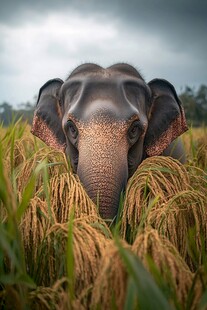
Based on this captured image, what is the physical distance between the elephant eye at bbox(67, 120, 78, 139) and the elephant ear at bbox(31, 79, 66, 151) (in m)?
0.47

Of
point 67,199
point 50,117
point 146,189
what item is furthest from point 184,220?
point 50,117

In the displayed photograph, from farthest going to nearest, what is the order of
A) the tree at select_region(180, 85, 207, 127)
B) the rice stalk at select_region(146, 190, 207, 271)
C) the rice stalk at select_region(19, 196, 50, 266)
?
the tree at select_region(180, 85, 207, 127) → the rice stalk at select_region(146, 190, 207, 271) → the rice stalk at select_region(19, 196, 50, 266)

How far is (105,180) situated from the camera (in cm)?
206

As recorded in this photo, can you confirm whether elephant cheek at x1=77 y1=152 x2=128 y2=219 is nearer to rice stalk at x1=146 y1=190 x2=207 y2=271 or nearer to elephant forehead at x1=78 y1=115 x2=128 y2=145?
elephant forehead at x1=78 y1=115 x2=128 y2=145

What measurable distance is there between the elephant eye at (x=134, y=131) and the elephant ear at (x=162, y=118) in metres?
0.46

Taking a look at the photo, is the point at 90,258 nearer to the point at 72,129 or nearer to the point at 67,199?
the point at 67,199

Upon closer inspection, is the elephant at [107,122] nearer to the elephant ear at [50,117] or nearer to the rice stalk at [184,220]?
the elephant ear at [50,117]

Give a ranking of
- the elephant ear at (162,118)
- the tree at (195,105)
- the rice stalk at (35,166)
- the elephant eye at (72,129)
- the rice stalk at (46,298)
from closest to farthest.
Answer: the rice stalk at (46,298) < the rice stalk at (35,166) < the elephant eye at (72,129) < the elephant ear at (162,118) < the tree at (195,105)

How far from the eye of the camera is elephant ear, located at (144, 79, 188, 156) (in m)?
→ 3.09

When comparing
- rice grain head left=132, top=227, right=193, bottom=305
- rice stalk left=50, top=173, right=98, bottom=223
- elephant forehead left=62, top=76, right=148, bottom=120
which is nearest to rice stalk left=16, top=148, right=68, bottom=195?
rice stalk left=50, top=173, right=98, bottom=223

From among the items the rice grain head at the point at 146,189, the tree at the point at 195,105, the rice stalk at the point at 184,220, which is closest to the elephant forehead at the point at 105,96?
the rice grain head at the point at 146,189

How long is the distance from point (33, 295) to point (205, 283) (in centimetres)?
48

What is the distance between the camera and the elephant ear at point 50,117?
125 inches

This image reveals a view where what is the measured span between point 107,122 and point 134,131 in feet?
1.11
